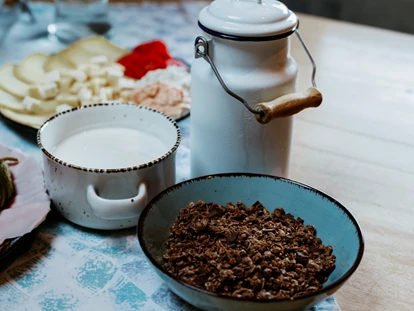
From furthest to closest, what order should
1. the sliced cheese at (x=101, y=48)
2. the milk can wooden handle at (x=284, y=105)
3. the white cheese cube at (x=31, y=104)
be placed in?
the sliced cheese at (x=101, y=48)
the white cheese cube at (x=31, y=104)
the milk can wooden handle at (x=284, y=105)

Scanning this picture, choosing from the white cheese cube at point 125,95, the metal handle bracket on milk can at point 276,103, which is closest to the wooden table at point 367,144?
the metal handle bracket on milk can at point 276,103

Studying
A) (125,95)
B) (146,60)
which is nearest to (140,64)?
(146,60)

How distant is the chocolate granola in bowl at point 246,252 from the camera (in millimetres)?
603

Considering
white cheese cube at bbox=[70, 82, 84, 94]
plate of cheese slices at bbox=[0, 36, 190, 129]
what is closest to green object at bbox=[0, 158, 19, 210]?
plate of cheese slices at bbox=[0, 36, 190, 129]

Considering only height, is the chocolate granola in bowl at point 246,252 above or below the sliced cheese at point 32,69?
above

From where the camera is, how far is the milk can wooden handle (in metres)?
0.68

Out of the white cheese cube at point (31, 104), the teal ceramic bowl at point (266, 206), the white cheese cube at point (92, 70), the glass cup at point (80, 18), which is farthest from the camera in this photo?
the glass cup at point (80, 18)

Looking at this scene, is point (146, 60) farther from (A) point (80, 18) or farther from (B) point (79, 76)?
(A) point (80, 18)

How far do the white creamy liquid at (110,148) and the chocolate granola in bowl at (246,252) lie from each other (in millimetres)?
118

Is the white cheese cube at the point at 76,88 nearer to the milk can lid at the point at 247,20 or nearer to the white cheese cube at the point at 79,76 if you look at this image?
the white cheese cube at the point at 79,76

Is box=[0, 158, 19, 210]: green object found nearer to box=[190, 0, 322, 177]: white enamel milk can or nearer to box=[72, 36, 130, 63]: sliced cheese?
box=[190, 0, 322, 177]: white enamel milk can

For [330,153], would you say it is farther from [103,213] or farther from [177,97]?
[103,213]

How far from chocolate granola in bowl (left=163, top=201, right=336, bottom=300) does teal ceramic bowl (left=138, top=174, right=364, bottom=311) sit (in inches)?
0.5

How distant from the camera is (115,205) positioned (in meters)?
0.69
